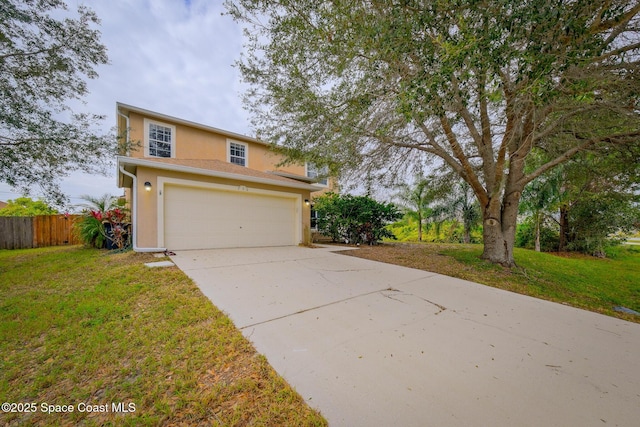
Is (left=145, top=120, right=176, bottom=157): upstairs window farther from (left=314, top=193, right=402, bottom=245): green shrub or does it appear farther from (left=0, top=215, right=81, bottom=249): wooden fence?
(left=314, top=193, right=402, bottom=245): green shrub

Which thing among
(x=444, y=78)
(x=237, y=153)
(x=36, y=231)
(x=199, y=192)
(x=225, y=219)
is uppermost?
(x=237, y=153)

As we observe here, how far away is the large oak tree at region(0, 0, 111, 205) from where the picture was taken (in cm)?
600

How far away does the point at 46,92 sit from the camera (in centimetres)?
652

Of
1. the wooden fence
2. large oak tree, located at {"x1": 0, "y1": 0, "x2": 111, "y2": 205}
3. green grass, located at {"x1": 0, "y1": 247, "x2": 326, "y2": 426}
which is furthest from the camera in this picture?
the wooden fence

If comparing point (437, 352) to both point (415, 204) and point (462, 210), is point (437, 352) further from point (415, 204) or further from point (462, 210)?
point (462, 210)

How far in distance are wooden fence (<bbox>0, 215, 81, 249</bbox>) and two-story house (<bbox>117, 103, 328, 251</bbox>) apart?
14.3 ft

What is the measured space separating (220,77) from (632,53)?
10685 mm

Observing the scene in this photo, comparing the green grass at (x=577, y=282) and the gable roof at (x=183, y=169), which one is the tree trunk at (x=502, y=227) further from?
the gable roof at (x=183, y=169)

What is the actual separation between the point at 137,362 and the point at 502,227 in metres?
8.59

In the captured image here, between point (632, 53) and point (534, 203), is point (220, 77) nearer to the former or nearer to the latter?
point (632, 53)

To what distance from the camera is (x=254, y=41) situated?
5566 mm

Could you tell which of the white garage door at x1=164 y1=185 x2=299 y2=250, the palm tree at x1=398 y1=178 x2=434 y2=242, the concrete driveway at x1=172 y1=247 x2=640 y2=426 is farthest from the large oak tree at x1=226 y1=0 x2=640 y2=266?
the palm tree at x1=398 y1=178 x2=434 y2=242

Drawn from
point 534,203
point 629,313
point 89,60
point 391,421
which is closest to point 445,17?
point 391,421

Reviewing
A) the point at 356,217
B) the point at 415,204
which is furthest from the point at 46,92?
the point at 415,204
